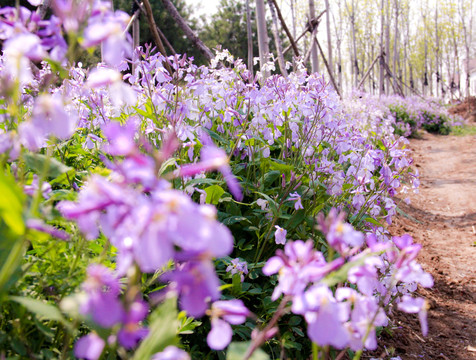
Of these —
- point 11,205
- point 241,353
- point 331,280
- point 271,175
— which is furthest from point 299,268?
point 271,175

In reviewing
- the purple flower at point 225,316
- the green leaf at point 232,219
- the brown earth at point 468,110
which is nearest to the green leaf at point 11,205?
the purple flower at point 225,316

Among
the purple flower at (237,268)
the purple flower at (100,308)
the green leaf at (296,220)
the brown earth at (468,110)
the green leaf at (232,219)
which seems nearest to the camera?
the purple flower at (100,308)

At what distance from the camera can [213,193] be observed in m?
1.54

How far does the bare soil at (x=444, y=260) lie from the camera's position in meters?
2.24

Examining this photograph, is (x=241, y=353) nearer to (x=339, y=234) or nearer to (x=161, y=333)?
(x=161, y=333)

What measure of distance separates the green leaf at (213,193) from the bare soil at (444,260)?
0.77 metres

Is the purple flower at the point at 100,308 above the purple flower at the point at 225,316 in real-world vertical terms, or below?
above

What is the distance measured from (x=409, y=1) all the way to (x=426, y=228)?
2651 centimetres

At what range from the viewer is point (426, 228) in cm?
430

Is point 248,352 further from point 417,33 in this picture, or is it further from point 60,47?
point 417,33

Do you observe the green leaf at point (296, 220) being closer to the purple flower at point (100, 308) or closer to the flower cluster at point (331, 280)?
the flower cluster at point (331, 280)

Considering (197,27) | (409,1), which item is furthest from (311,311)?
(409,1)

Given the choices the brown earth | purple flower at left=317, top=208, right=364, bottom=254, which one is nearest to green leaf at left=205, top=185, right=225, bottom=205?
purple flower at left=317, top=208, right=364, bottom=254

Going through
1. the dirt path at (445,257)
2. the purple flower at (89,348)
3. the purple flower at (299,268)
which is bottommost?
the dirt path at (445,257)
